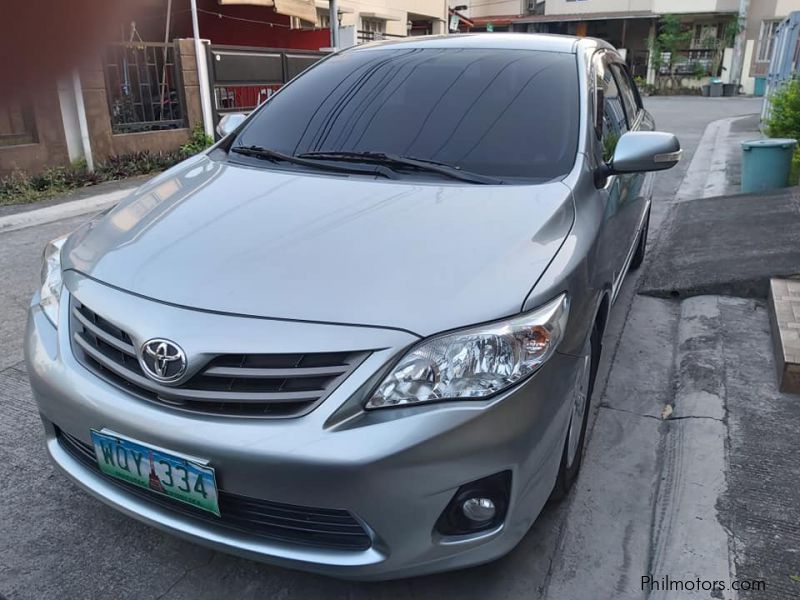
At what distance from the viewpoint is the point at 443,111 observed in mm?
2793

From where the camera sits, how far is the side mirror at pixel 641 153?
2.61 metres

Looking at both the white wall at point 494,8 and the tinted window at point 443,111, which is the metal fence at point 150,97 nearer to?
the tinted window at point 443,111

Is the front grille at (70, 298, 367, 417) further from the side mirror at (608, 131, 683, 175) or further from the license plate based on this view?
the side mirror at (608, 131, 683, 175)

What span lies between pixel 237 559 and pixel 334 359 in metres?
0.92

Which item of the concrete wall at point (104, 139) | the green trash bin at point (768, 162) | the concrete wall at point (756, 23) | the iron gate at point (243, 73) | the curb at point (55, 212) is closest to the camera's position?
the curb at point (55, 212)

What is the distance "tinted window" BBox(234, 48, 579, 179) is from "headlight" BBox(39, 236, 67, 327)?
97cm

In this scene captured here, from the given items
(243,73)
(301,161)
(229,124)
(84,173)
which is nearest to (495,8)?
(243,73)

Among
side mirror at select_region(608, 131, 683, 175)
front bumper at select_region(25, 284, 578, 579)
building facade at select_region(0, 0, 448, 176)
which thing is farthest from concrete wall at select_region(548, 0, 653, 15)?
front bumper at select_region(25, 284, 578, 579)

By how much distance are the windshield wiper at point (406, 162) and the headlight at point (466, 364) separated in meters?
0.83

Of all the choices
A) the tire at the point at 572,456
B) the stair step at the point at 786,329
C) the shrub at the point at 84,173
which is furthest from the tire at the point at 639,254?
the shrub at the point at 84,173

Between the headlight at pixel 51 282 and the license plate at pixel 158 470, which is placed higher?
the headlight at pixel 51 282

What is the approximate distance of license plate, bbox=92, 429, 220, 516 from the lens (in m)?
1.69

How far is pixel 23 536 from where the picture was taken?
2.22 metres

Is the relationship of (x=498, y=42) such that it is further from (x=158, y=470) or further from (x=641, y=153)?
(x=158, y=470)
